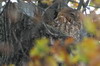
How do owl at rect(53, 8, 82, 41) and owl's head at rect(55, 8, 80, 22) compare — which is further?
owl at rect(53, 8, 82, 41)

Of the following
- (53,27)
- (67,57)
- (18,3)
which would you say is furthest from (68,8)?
(67,57)

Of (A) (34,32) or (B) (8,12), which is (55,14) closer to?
(A) (34,32)

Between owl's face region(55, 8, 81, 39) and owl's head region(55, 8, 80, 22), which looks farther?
owl's face region(55, 8, 81, 39)

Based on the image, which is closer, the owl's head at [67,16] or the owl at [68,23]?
the owl's head at [67,16]

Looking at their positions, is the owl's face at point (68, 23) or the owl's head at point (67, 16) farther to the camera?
the owl's face at point (68, 23)

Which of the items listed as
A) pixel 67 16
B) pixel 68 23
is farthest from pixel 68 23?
pixel 67 16

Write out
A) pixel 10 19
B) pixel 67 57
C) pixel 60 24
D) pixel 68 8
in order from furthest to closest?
pixel 60 24 < pixel 68 8 < pixel 10 19 < pixel 67 57
